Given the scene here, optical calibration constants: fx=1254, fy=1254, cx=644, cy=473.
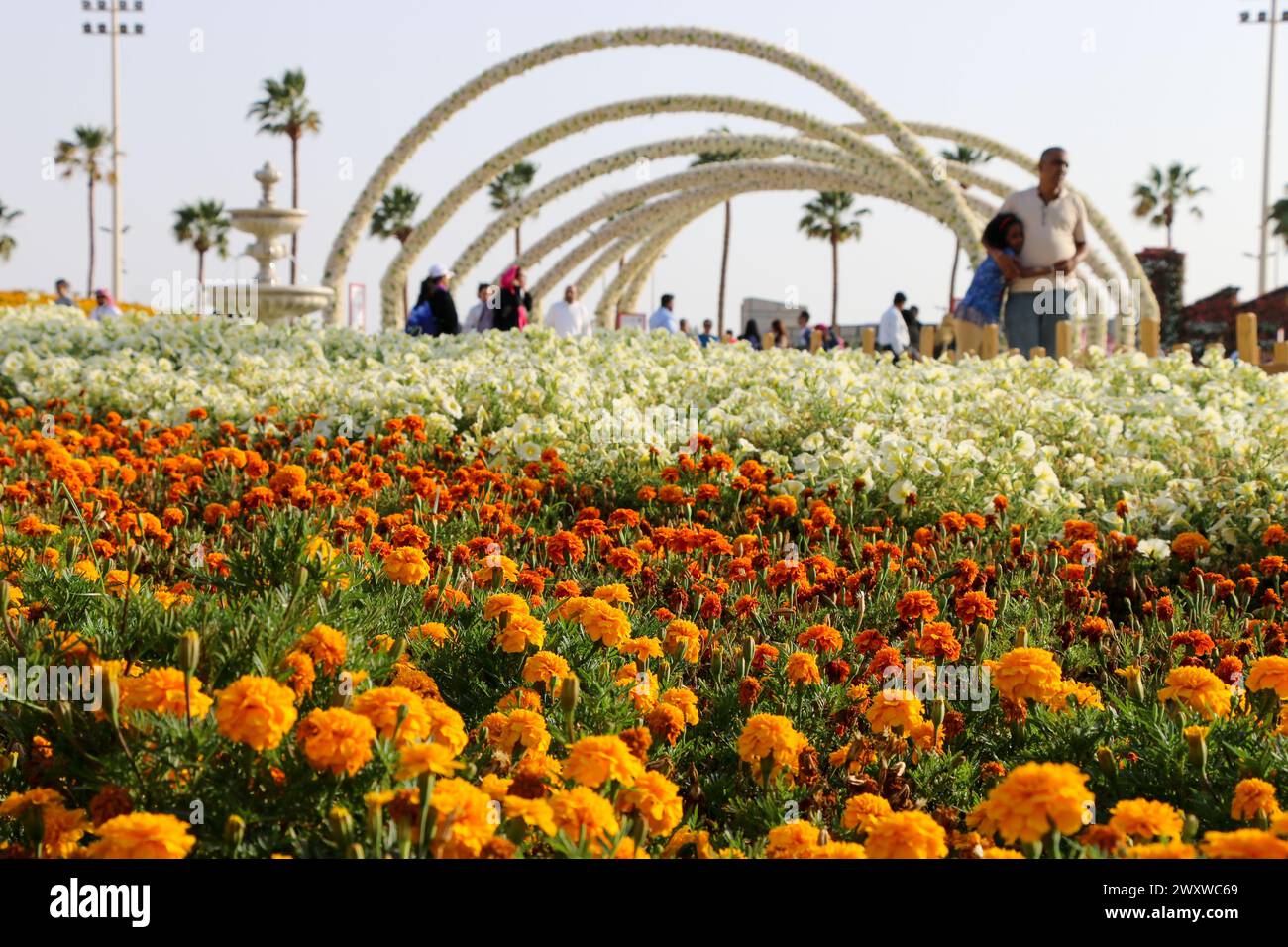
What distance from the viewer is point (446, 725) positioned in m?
2.26

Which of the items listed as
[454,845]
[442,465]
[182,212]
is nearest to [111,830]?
[454,845]

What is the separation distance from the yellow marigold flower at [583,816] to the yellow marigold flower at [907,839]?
0.41 meters

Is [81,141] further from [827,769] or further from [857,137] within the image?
[827,769]

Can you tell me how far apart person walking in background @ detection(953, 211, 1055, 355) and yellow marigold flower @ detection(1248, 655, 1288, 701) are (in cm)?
908

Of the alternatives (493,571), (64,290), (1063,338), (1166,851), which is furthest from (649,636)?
(64,290)

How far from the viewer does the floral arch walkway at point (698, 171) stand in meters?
24.3

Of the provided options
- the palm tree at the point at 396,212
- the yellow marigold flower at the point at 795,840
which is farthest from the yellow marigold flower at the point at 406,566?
the palm tree at the point at 396,212

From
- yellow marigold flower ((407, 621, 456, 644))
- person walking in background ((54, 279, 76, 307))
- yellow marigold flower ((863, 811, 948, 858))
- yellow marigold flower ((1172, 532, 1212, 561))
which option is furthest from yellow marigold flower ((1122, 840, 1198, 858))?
→ person walking in background ((54, 279, 76, 307))

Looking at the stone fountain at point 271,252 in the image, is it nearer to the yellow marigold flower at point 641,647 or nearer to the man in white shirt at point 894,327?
the man in white shirt at point 894,327

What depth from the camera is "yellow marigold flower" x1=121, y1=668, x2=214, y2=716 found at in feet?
7.30

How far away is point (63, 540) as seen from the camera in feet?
13.6

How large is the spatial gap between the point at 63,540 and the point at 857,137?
74.9 ft

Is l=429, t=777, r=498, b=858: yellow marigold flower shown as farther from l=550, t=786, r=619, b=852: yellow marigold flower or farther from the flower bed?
l=550, t=786, r=619, b=852: yellow marigold flower

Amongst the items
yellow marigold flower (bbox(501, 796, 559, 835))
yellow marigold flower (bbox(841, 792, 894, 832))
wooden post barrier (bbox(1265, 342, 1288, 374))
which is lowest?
yellow marigold flower (bbox(841, 792, 894, 832))
